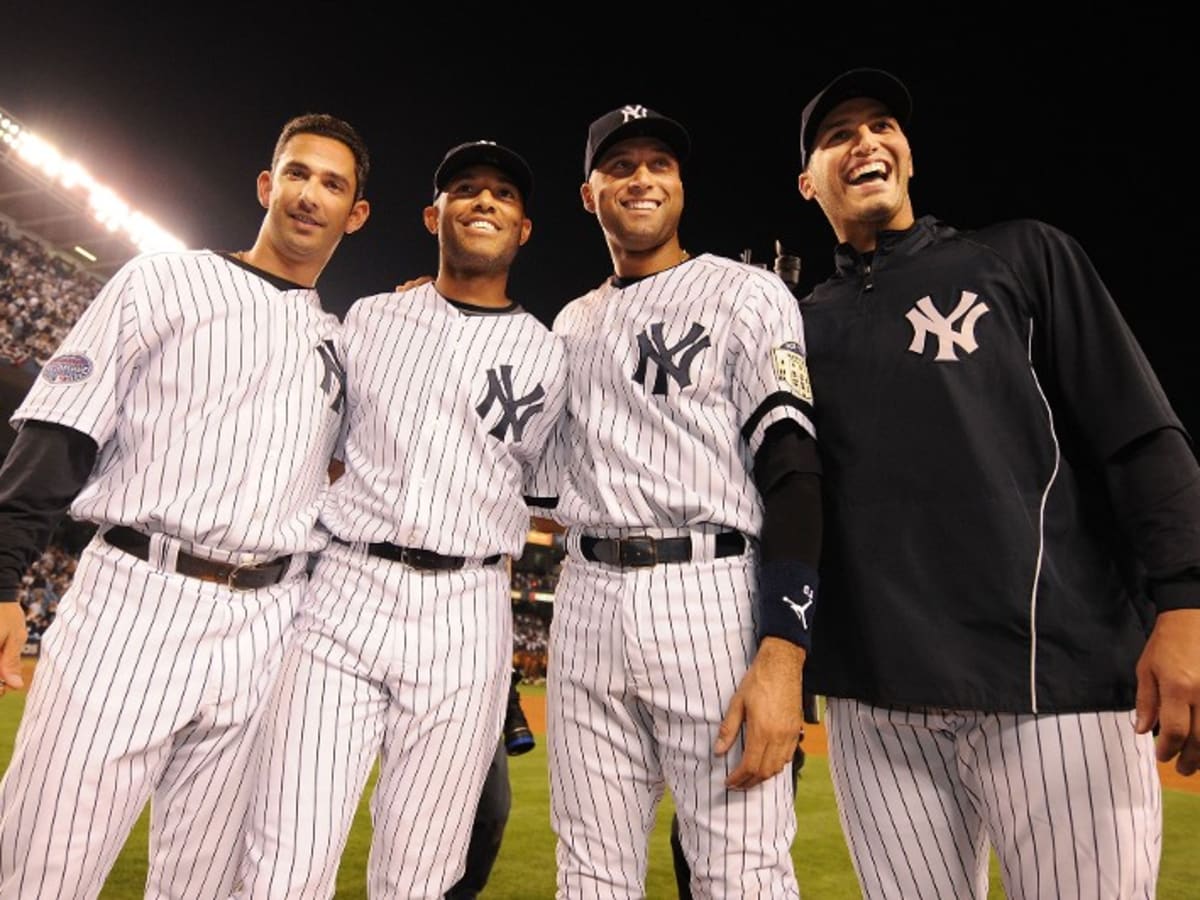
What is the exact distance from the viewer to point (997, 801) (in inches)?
64.2

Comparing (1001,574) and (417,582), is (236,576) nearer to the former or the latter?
(417,582)

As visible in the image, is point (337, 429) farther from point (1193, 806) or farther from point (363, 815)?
point (1193, 806)

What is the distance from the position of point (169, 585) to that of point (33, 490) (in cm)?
38

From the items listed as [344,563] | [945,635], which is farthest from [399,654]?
[945,635]

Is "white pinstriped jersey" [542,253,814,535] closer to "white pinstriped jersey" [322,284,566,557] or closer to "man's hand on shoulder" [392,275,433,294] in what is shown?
"white pinstriped jersey" [322,284,566,557]

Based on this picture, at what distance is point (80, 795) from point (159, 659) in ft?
1.05

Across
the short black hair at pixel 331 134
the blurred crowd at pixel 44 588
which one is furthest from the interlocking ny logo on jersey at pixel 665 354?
the blurred crowd at pixel 44 588

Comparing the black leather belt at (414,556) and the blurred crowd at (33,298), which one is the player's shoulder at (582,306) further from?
the blurred crowd at (33,298)

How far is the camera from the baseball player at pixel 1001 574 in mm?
1538

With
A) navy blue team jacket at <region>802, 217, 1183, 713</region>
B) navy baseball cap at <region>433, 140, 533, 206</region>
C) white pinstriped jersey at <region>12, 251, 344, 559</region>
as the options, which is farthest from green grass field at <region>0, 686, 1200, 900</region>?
navy baseball cap at <region>433, 140, 533, 206</region>

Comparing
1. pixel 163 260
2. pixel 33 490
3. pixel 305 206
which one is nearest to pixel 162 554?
pixel 33 490

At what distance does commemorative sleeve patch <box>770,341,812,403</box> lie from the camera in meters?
1.90

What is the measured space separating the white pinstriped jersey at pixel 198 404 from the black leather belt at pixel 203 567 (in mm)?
31

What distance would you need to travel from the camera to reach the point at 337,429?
2.36 meters
